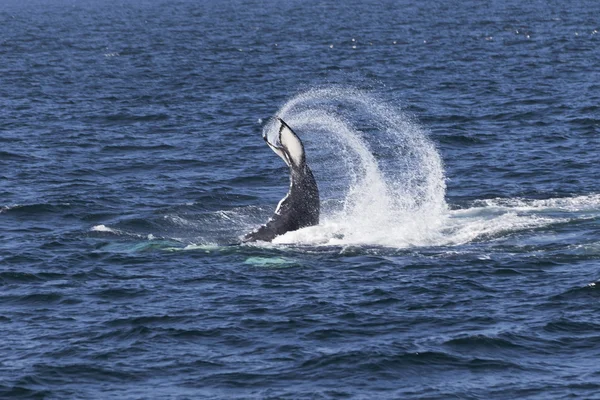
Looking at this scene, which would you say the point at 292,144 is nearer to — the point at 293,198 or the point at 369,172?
the point at 293,198

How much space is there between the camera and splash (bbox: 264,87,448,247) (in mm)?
31219

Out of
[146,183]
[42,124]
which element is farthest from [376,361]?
[42,124]

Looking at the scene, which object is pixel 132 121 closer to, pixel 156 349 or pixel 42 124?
pixel 42 124

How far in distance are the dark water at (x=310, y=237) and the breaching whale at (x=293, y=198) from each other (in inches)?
15.5

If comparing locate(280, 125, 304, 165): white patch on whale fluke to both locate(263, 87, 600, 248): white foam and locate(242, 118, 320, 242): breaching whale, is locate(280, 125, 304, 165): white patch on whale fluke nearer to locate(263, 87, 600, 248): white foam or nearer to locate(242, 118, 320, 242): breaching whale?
locate(242, 118, 320, 242): breaching whale

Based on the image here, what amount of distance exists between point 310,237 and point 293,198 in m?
1.27

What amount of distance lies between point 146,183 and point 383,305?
1552 cm

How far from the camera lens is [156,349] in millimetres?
23625

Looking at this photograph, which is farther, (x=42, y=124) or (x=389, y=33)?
(x=389, y=33)

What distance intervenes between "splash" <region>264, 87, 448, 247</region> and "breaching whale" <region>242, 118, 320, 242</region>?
0.33 metres

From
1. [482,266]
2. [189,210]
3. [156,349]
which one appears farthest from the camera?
[189,210]

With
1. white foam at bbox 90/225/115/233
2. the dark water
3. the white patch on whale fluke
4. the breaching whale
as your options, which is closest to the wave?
white foam at bbox 90/225/115/233

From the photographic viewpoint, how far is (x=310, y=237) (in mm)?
29906

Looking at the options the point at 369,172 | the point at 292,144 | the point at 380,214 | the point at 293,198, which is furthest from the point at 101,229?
the point at 369,172
